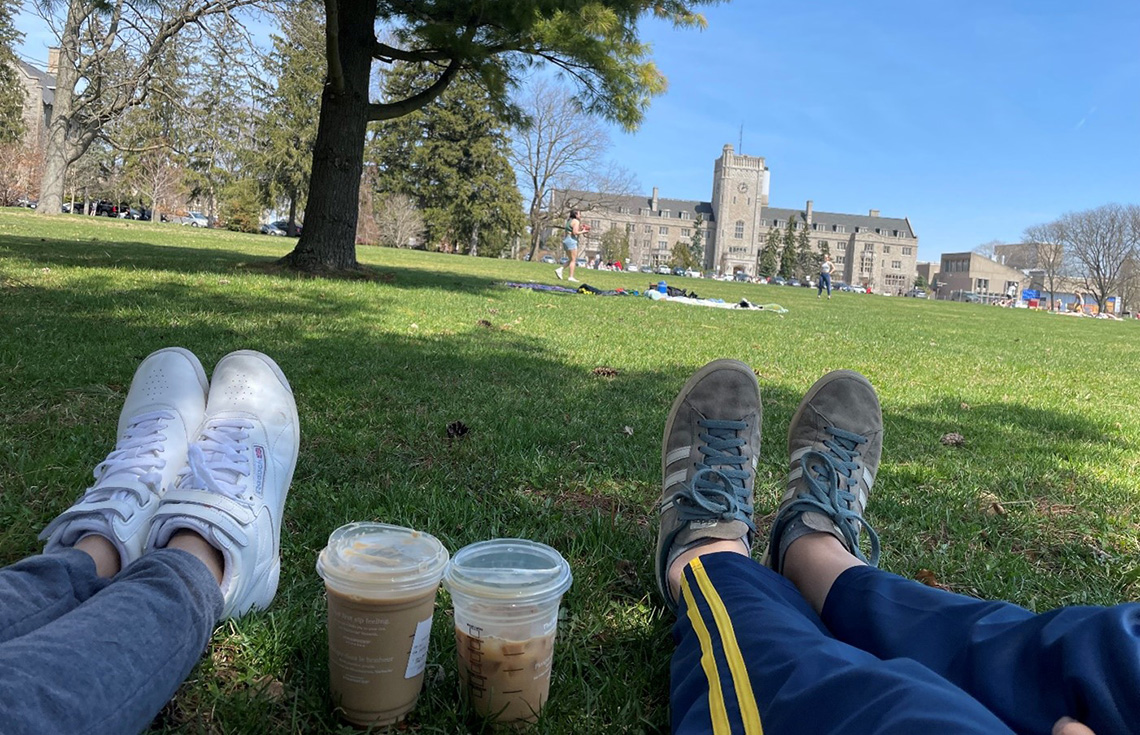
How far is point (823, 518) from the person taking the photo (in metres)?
1.57

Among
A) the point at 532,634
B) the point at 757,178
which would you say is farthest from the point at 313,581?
the point at 757,178

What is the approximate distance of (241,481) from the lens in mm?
1342

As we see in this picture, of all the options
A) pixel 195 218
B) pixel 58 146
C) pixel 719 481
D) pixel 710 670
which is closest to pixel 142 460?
pixel 710 670

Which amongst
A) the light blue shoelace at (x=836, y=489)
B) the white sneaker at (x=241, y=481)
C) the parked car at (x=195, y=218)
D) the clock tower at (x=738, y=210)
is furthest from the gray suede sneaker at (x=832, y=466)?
the clock tower at (x=738, y=210)

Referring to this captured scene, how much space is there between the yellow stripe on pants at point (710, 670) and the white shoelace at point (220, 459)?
2.79ft

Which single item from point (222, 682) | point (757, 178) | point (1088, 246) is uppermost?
point (757, 178)

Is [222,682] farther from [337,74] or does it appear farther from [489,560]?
[337,74]

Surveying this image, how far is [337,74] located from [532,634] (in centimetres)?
803

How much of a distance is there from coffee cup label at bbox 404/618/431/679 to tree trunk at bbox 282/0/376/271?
779 centimetres

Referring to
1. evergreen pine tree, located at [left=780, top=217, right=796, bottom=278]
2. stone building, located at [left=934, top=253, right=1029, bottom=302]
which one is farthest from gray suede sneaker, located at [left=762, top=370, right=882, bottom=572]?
stone building, located at [left=934, top=253, right=1029, bottom=302]

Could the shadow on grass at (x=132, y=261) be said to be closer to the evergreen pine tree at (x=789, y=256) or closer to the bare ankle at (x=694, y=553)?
the bare ankle at (x=694, y=553)

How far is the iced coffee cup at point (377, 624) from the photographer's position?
3.26 ft

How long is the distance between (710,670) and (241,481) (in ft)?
3.10

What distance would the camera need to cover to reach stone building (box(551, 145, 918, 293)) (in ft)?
314
